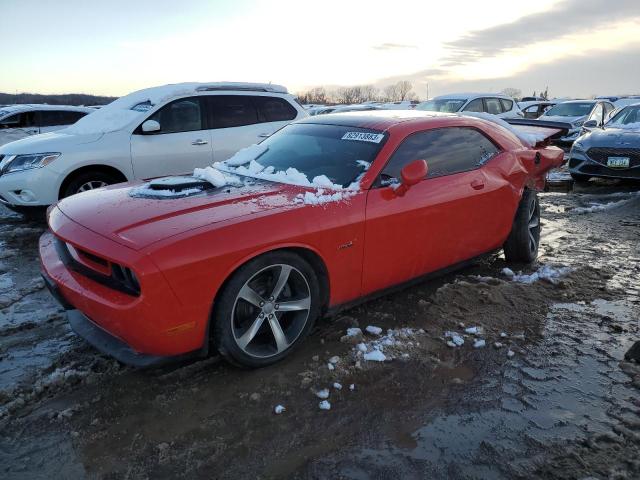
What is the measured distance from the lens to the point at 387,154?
354 centimetres

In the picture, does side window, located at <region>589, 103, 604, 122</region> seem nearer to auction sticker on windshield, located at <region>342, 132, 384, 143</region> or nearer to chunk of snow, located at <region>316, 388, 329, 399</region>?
auction sticker on windshield, located at <region>342, 132, 384, 143</region>

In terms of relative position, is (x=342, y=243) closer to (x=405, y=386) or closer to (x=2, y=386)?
(x=405, y=386)

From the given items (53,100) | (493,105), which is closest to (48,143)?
(493,105)

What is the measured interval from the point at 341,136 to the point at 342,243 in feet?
3.67

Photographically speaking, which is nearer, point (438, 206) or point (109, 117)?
point (438, 206)

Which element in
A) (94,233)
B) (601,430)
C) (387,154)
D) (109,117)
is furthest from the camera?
(109,117)

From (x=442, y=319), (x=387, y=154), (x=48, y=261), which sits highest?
(x=387, y=154)

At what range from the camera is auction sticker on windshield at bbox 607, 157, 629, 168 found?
8.16 m

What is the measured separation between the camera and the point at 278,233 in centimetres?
283

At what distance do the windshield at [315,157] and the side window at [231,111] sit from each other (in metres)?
2.84

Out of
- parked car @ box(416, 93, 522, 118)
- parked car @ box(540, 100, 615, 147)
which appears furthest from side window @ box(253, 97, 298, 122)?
parked car @ box(540, 100, 615, 147)

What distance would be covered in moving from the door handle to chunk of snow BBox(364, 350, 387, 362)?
5.60 feet

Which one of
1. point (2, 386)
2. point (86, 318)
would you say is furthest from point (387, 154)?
point (2, 386)

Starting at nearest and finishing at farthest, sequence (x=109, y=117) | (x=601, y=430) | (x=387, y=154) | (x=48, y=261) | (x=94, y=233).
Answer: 1. (x=601, y=430)
2. (x=94, y=233)
3. (x=48, y=261)
4. (x=387, y=154)
5. (x=109, y=117)
